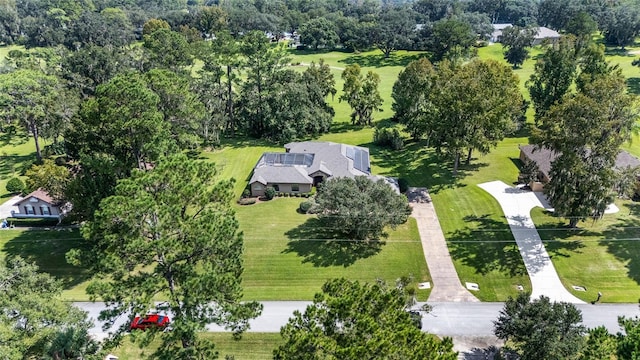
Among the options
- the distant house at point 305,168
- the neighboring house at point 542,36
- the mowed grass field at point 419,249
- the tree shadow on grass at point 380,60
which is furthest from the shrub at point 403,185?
the neighboring house at point 542,36

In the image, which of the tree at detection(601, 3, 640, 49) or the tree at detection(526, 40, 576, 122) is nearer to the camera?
the tree at detection(526, 40, 576, 122)

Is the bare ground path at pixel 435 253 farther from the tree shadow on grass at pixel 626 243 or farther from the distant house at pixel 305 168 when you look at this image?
the tree shadow on grass at pixel 626 243

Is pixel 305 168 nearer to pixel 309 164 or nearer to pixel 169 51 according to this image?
pixel 309 164

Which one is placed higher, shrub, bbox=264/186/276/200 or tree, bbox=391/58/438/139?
tree, bbox=391/58/438/139

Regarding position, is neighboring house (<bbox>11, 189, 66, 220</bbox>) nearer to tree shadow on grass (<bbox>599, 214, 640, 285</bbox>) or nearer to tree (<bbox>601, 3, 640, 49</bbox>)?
tree shadow on grass (<bbox>599, 214, 640, 285</bbox>)

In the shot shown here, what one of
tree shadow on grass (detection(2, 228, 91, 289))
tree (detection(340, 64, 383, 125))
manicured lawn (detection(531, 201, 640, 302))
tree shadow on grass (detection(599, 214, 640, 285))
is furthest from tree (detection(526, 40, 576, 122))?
tree shadow on grass (detection(2, 228, 91, 289))

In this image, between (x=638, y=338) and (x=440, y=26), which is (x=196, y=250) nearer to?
(x=638, y=338)
